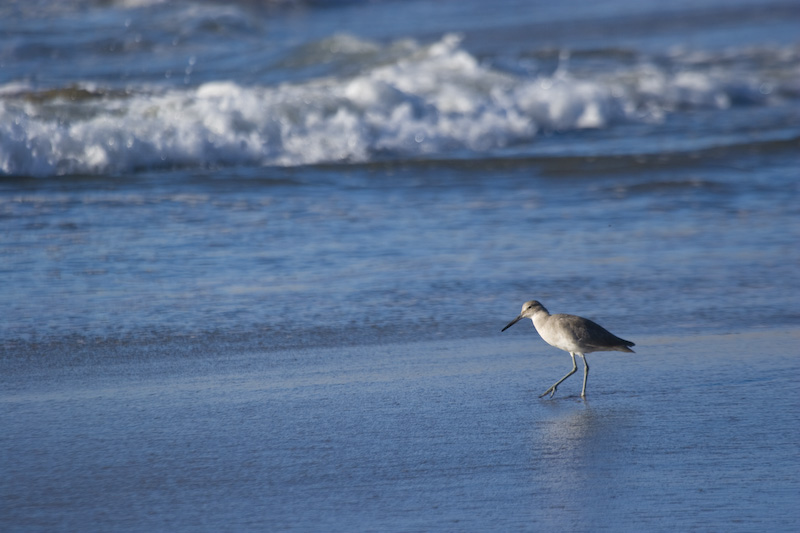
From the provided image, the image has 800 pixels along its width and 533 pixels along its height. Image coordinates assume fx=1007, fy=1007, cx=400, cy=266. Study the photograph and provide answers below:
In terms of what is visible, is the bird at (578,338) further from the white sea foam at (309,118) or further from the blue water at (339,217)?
the white sea foam at (309,118)

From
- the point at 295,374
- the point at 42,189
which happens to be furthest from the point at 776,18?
the point at 295,374

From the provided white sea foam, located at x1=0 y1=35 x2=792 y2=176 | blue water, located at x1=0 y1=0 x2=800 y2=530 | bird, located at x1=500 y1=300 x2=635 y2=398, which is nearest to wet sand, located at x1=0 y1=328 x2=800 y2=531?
blue water, located at x1=0 y1=0 x2=800 y2=530

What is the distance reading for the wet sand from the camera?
3.02 m

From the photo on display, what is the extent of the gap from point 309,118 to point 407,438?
7324 mm

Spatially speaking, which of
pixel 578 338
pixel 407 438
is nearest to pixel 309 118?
pixel 578 338

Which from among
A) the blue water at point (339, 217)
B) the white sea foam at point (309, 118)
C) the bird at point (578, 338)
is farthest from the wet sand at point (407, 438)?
the white sea foam at point (309, 118)

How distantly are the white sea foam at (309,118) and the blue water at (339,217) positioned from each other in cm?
3

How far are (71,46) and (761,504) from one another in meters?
13.5

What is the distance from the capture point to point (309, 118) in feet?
34.7

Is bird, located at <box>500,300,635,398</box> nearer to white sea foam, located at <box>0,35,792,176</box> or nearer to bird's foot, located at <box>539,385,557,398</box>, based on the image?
bird's foot, located at <box>539,385,557,398</box>

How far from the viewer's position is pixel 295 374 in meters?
4.39

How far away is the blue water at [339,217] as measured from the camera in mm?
4234

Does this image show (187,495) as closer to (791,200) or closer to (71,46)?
(791,200)

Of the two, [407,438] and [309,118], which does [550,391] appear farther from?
[309,118]
